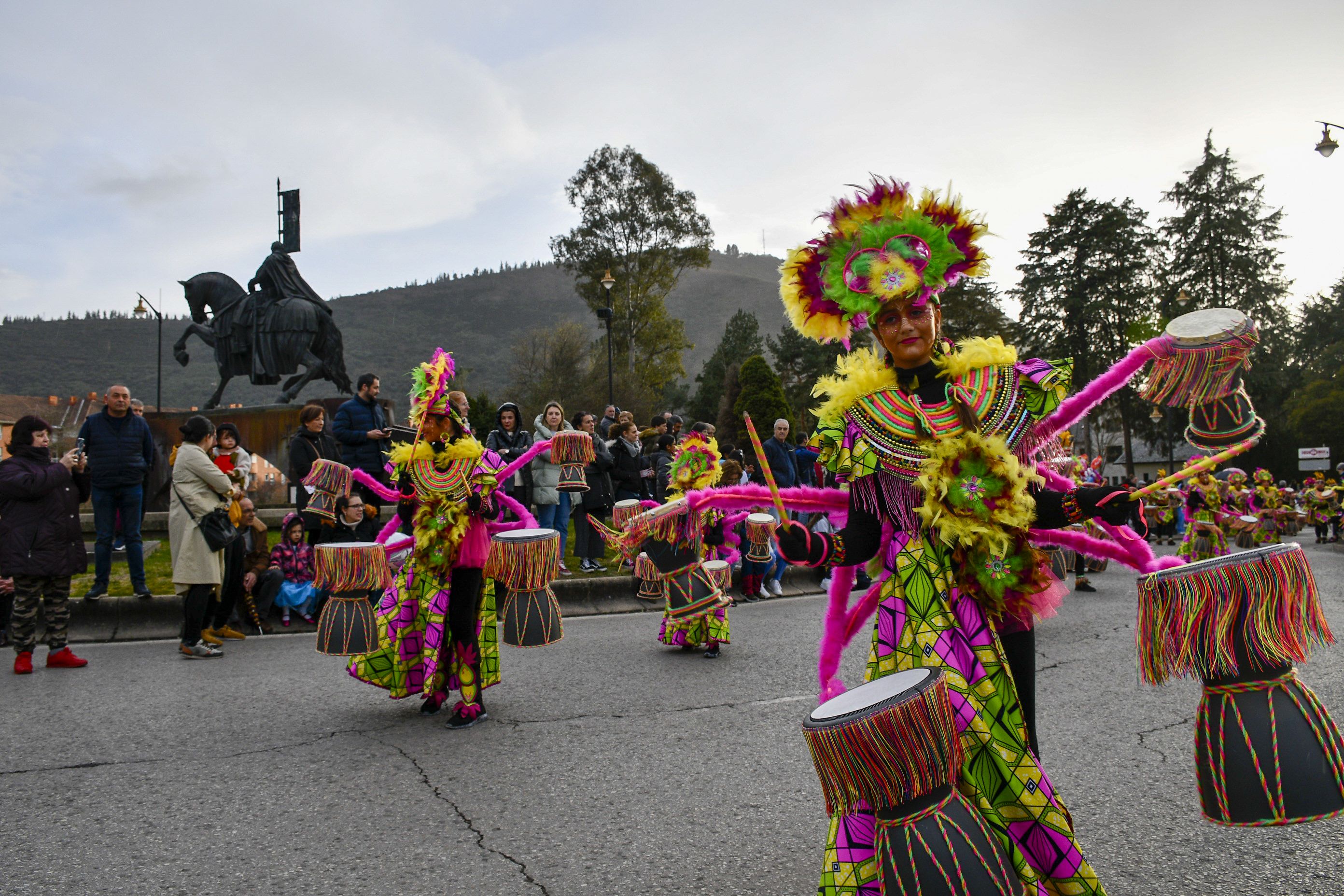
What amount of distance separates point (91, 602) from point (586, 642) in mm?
4952

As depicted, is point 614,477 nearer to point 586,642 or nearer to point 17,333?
point 586,642

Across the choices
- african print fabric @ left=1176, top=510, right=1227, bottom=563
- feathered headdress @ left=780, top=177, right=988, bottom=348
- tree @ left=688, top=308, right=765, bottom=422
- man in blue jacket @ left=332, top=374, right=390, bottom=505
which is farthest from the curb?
tree @ left=688, top=308, right=765, bottom=422

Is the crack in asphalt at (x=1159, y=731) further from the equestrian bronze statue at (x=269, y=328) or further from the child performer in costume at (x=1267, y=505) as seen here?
the equestrian bronze statue at (x=269, y=328)

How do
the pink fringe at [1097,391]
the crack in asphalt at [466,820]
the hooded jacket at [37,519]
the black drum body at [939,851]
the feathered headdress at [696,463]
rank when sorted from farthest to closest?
the feathered headdress at [696,463]
the hooded jacket at [37,519]
the crack in asphalt at [466,820]
the pink fringe at [1097,391]
the black drum body at [939,851]

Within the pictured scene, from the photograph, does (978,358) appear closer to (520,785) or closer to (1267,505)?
(520,785)

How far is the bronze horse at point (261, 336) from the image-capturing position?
17.9 metres

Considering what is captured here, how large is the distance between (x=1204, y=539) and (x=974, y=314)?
3725 cm

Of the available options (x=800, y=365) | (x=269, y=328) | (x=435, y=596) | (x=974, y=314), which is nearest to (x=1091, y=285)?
(x=974, y=314)

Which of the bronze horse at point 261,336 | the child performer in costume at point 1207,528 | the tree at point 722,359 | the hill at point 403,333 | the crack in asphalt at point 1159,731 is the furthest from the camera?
the hill at point 403,333

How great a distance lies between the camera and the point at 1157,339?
2.97m

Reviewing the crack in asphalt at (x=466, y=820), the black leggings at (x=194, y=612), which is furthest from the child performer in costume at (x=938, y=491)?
the black leggings at (x=194, y=612)

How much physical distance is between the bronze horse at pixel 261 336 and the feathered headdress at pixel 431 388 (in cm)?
1256

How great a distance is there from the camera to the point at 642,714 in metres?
5.85

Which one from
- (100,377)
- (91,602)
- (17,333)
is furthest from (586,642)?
(17,333)
